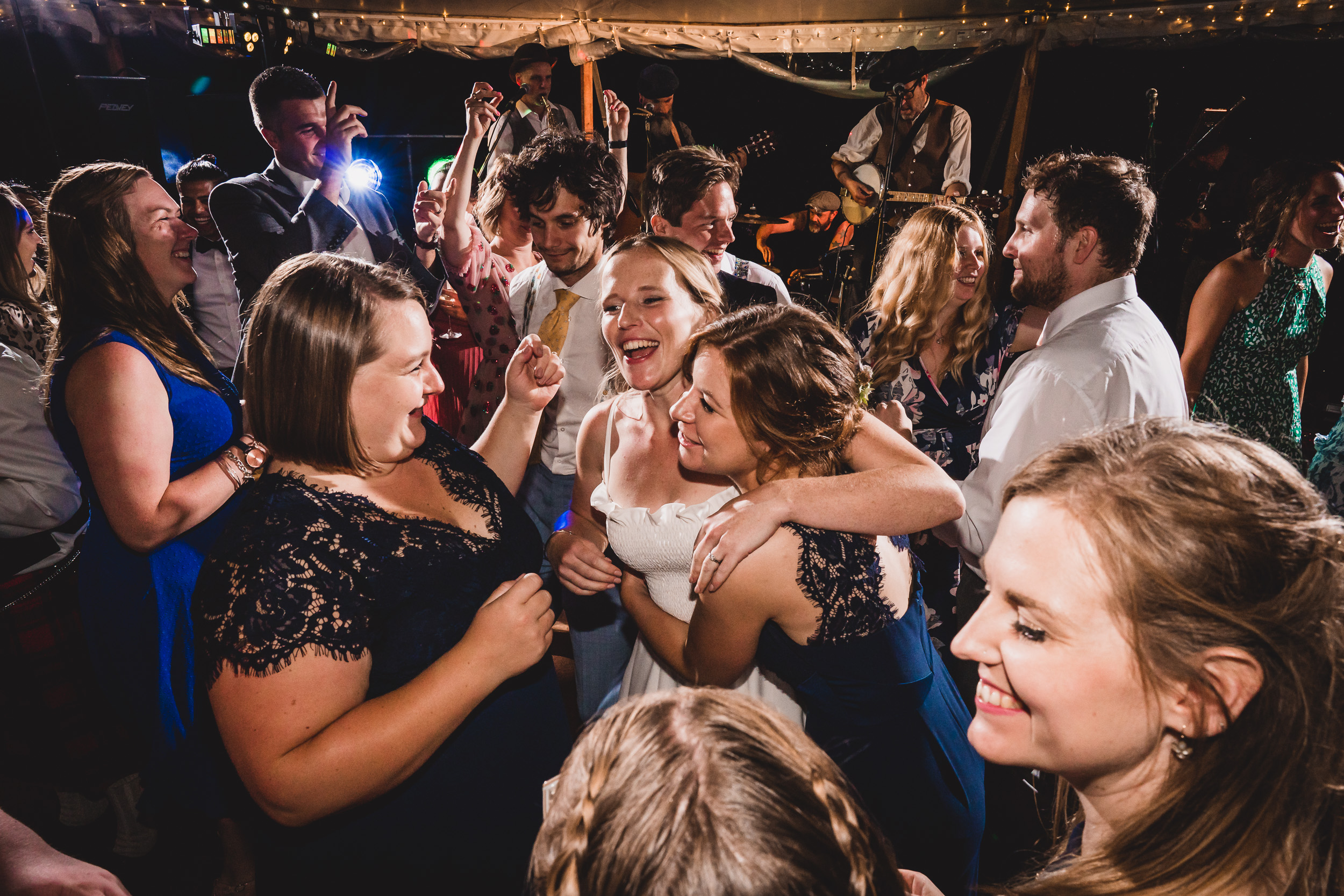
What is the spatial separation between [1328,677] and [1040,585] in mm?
301

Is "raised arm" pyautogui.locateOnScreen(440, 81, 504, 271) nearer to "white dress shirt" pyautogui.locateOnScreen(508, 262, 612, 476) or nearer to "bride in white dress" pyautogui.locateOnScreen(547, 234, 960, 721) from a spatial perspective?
"white dress shirt" pyautogui.locateOnScreen(508, 262, 612, 476)

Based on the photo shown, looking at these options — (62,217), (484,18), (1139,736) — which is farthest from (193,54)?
(1139,736)

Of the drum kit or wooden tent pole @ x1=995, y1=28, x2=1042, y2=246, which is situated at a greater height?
wooden tent pole @ x1=995, y1=28, x2=1042, y2=246

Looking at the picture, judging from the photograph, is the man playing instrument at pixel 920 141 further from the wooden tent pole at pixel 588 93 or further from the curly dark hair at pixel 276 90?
the curly dark hair at pixel 276 90

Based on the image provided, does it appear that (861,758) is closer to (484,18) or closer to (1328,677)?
(1328,677)

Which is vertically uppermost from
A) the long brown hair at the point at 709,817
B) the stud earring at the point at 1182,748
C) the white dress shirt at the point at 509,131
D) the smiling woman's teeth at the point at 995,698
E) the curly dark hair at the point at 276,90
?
the curly dark hair at the point at 276,90

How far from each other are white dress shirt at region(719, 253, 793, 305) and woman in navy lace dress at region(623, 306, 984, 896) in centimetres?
161

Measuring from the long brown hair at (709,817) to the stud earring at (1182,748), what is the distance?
0.43 meters

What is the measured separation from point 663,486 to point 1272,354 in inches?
121

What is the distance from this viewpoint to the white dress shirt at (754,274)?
3.23m

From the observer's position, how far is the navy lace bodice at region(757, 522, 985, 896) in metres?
1.46

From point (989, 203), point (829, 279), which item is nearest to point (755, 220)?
point (829, 279)

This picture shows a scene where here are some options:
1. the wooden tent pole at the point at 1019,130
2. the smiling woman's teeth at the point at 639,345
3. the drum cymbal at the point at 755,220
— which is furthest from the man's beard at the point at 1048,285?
the drum cymbal at the point at 755,220

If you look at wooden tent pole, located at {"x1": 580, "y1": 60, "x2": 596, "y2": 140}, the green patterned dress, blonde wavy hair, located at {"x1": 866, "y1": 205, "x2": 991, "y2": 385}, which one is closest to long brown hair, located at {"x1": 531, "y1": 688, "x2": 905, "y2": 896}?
blonde wavy hair, located at {"x1": 866, "y1": 205, "x2": 991, "y2": 385}
